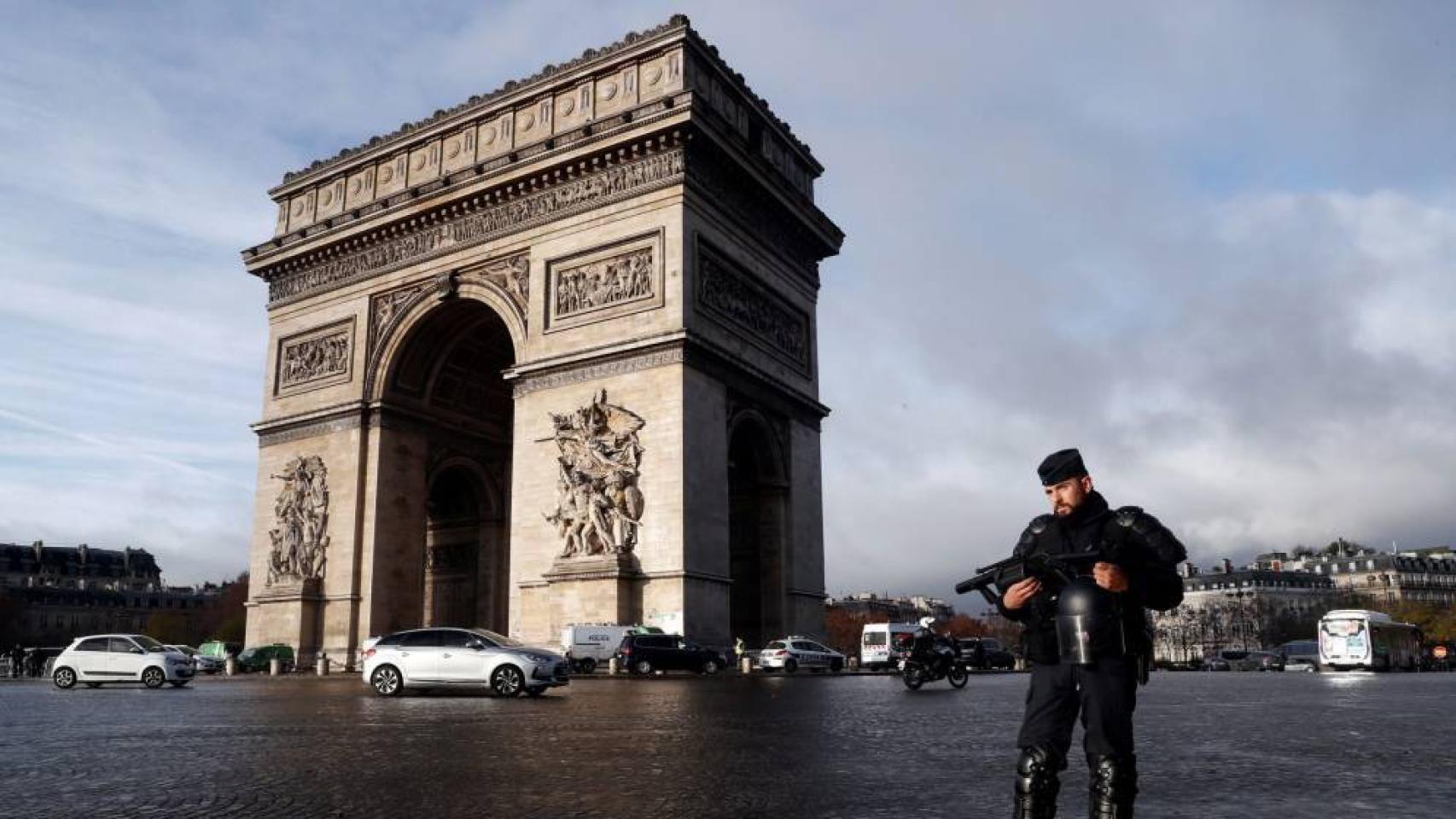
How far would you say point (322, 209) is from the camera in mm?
34656

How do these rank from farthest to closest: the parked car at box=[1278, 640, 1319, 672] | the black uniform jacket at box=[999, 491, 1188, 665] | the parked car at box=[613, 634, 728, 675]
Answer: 1. the parked car at box=[1278, 640, 1319, 672]
2. the parked car at box=[613, 634, 728, 675]
3. the black uniform jacket at box=[999, 491, 1188, 665]

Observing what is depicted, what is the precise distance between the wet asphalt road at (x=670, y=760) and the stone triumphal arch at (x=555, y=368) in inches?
482

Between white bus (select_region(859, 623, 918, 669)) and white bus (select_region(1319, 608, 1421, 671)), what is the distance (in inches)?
583

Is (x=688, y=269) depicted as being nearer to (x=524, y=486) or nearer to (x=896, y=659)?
(x=524, y=486)

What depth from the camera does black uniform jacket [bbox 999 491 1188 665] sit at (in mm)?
4098

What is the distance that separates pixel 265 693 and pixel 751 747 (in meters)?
12.0

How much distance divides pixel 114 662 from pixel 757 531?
15377mm

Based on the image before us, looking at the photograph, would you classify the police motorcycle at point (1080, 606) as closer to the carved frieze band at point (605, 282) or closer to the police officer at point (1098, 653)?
the police officer at point (1098, 653)

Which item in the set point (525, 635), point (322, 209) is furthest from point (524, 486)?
point (322, 209)

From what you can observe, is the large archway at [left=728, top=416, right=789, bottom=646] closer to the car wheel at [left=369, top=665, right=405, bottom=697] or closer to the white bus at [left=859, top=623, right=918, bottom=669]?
the white bus at [left=859, top=623, right=918, bottom=669]

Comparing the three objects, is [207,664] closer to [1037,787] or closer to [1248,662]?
[1037,787]

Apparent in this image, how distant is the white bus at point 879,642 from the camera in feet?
118

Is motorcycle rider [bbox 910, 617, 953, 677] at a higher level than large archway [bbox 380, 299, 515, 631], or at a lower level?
lower

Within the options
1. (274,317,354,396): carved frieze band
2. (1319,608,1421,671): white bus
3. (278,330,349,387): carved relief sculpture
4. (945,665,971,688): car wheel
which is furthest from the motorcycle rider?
(1319,608,1421,671): white bus
